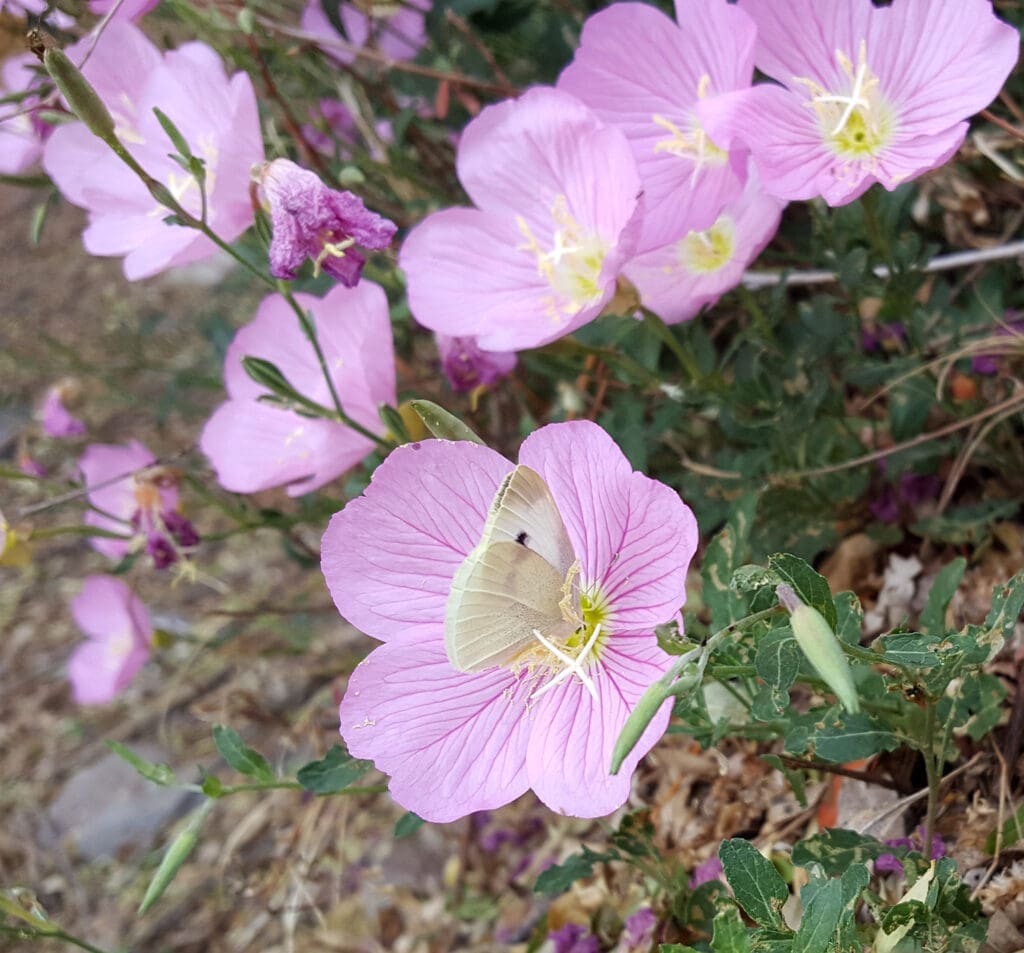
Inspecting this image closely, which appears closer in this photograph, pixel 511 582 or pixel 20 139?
pixel 511 582

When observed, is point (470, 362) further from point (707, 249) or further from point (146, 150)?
point (146, 150)

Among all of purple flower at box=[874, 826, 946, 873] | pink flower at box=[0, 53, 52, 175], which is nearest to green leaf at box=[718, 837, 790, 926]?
purple flower at box=[874, 826, 946, 873]

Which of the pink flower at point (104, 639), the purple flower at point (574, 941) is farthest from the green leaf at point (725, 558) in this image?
the pink flower at point (104, 639)

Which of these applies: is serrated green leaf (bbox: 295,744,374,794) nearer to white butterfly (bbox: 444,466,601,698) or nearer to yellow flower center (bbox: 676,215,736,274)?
white butterfly (bbox: 444,466,601,698)

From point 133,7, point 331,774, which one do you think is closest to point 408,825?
point 331,774

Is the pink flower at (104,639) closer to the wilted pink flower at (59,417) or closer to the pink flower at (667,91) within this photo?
the wilted pink flower at (59,417)

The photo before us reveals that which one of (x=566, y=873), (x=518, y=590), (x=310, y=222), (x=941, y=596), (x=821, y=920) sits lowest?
(x=566, y=873)
